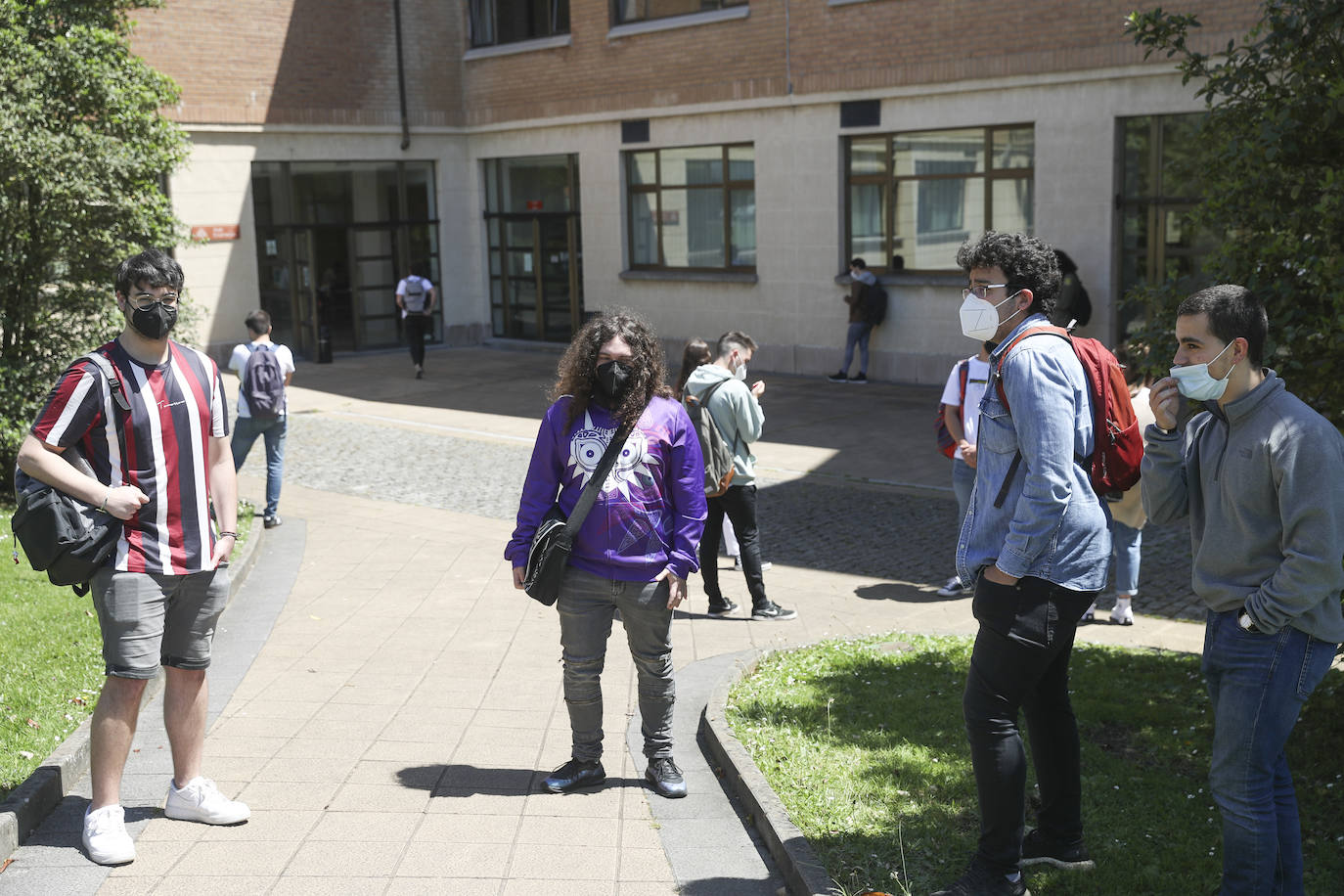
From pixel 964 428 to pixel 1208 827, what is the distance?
3802 millimetres

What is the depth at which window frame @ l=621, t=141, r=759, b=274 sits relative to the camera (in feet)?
66.6

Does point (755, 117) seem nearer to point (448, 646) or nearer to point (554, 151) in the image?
point (554, 151)

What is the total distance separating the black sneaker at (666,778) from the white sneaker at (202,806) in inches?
61.1

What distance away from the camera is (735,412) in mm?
7914

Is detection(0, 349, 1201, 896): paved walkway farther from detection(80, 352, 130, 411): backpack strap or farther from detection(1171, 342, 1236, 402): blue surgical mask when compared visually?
detection(1171, 342, 1236, 402): blue surgical mask

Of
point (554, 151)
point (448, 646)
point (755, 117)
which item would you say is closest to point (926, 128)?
point (755, 117)

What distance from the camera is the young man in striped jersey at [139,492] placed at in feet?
14.6

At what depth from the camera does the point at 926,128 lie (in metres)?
17.7

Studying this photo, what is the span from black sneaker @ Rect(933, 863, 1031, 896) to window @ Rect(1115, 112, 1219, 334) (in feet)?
41.3

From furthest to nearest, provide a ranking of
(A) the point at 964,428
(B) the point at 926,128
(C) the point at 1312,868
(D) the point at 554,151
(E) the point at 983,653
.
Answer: (D) the point at 554,151
(B) the point at 926,128
(A) the point at 964,428
(C) the point at 1312,868
(E) the point at 983,653

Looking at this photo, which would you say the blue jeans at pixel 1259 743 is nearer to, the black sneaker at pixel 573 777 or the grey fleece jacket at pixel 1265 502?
the grey fleece jacket at pixel 1265 502

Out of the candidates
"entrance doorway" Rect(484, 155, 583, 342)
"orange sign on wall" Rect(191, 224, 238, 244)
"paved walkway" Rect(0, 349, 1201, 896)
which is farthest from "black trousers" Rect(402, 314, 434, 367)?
"paved walkway" Rect(0, 349, 1201, 896)

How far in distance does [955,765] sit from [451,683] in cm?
267

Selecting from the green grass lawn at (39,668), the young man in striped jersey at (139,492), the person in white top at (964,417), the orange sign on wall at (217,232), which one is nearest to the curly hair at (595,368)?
the young man in striped jersey at (139,492)
